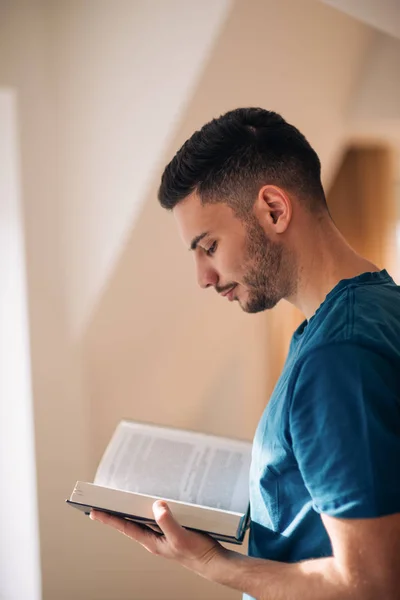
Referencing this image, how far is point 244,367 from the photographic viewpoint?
1.88 metres

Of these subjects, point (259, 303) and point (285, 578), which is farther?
point (259, 303)

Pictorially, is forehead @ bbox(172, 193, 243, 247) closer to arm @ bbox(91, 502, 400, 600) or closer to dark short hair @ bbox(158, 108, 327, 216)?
dark short hair @ bbox(158, 108, 327, 216)

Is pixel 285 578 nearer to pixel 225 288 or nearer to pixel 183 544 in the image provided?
pixel 183 544

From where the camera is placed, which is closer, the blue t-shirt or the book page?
the blue t-shirt

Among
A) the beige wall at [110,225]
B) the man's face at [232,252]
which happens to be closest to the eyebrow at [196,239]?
the man's face at [232,252]

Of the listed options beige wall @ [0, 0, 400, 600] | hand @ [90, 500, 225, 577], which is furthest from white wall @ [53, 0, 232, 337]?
hand @ [90, 500, 225, 577]

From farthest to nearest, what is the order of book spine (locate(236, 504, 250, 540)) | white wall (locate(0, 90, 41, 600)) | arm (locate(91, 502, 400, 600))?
white wall (locate(0, 90, 41, 600)) → book spine (locate(236, 504, 250, 540)) → arm (locate(91, 502, 400, 600))

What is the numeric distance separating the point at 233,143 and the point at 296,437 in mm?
496

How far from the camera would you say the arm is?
25.8 inches

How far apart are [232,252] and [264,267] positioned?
6 cm

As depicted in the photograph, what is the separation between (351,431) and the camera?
2.20 feet

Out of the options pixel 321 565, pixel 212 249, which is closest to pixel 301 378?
pixel 321 565

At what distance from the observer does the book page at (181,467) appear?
958 millimetres

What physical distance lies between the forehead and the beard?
30mm
